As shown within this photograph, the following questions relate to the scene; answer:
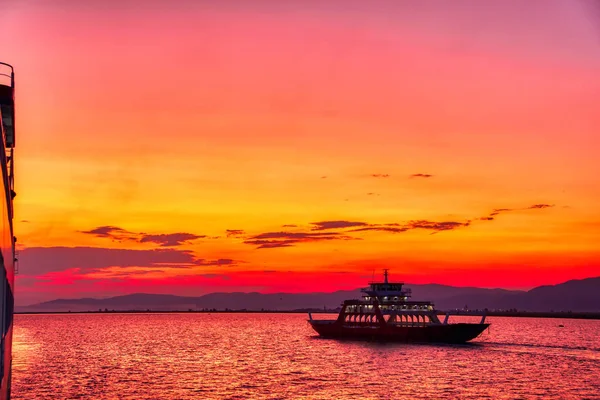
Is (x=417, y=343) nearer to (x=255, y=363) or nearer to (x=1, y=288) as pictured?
(x=255, y=363)

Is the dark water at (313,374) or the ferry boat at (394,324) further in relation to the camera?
the ferry boat at (394,324)

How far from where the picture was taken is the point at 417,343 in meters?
137

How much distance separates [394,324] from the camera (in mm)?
134125

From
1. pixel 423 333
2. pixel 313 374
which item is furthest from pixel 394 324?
pixel 313 374

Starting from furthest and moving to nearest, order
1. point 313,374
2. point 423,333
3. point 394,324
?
point 394,324
point 423,333
point 313,374

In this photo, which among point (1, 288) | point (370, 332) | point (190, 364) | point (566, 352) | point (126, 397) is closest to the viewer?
point (1, 288)

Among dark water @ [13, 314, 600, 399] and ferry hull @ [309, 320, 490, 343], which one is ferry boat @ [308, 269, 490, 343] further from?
dark water @ [13, 314, 600, 399]

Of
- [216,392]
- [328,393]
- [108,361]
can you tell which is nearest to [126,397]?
[216,392]

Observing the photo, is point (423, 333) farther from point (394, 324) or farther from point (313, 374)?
point (313, 374)

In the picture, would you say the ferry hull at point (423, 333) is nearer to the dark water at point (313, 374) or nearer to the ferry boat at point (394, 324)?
the ferry boat at point (394, 324)

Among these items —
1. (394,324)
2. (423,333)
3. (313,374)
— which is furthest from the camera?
(394,324)

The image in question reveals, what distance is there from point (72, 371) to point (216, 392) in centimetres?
2953

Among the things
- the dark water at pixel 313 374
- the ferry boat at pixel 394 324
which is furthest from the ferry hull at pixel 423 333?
the dark water at pixel 313 374

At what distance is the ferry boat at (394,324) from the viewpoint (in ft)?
408
